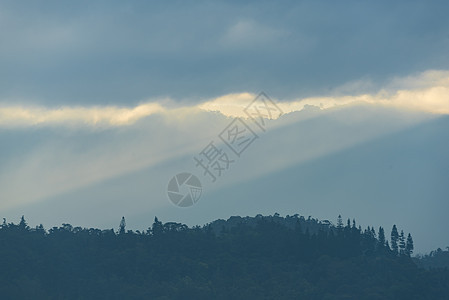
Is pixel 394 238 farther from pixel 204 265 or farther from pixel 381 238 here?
pixel 204 265

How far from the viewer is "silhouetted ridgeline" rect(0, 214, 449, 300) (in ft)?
302

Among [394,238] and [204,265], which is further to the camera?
[394,238]

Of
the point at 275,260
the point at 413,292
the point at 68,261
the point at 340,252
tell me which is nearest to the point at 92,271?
the point at 68,261

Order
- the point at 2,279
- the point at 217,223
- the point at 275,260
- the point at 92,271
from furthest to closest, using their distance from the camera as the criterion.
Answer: the point at 217,223, the point at 275,260, the point at 92,271, the point at 2,279

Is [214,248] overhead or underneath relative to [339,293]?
overhead

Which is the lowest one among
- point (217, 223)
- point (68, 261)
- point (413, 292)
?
point (413, 292)

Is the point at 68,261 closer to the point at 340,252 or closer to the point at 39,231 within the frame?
the point at 39,231

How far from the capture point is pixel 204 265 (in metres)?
99.2

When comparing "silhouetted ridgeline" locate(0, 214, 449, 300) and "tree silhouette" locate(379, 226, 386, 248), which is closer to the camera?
"silhouetted ridgeline" locate(0, 214, 449, 300)

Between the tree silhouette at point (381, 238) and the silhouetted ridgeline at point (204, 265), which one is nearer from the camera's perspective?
the silhouetted ridgeline at point (204, 265)

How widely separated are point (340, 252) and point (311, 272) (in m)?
5.60

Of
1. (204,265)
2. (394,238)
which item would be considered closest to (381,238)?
(394,238)

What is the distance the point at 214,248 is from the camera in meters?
104

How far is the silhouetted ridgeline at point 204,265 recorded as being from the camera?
92.1m
